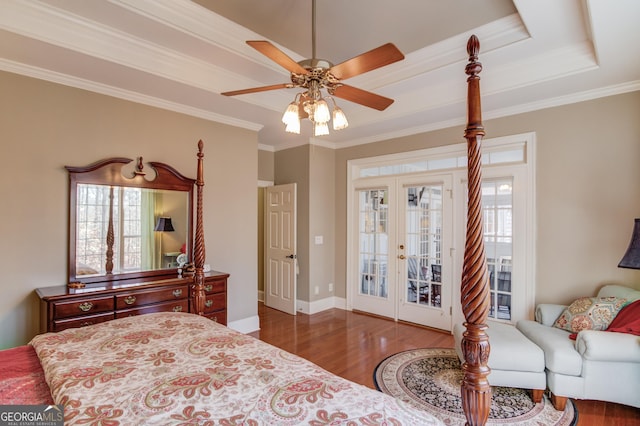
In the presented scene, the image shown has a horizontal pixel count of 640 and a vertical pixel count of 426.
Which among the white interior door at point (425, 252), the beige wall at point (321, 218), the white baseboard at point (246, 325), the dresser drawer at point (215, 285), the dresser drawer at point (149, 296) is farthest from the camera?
the beige wall at point (321, 218)

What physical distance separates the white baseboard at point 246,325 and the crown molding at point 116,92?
245 cm

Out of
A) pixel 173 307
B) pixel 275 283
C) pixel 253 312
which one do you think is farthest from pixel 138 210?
pixel 275 283

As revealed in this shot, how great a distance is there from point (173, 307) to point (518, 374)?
9.97 feet

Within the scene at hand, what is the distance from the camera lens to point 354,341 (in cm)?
390

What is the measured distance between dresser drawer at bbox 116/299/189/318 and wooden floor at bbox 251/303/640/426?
1.13 meters

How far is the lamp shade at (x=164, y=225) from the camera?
3508 millimetres

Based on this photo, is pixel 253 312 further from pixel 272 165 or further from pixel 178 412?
pixel 178 412

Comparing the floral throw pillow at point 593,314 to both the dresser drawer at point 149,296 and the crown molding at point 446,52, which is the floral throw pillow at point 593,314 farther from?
the dresser drawer at point 149,296

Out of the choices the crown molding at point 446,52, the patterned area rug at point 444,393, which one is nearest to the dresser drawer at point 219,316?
Answer: the patterned area rug at point 444,393

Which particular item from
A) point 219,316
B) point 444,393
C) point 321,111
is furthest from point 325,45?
point 444,393

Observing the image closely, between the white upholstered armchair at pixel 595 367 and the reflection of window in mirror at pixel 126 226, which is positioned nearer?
the white upholstered armchair at pixel 595 367

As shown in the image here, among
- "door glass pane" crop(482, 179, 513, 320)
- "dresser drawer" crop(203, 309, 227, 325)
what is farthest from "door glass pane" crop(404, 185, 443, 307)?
"dresser drawer" crop(203, 309, 227, 325)

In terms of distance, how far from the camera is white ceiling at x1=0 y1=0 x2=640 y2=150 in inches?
92.0

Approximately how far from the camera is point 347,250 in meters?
5.26
